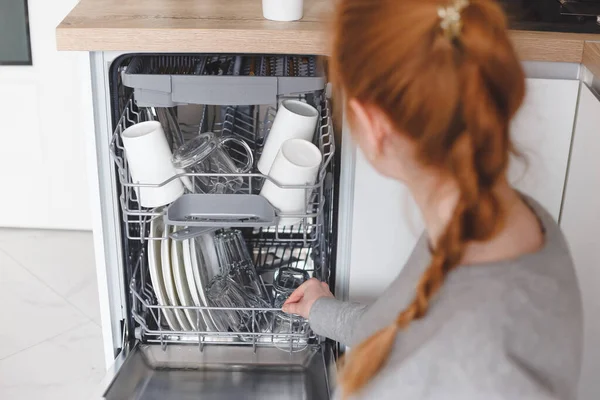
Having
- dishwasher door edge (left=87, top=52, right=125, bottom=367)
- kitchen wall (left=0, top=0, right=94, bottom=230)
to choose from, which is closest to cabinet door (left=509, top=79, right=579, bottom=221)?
dishwasher door edge (left=87, top=52, right=125, bottom=367)

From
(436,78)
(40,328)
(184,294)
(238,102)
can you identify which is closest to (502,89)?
(436,78)

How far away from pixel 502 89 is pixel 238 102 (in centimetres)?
72

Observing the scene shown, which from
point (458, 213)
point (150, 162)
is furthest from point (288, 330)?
point (458, 213)

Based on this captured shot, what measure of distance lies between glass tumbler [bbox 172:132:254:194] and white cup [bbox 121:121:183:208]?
30mm

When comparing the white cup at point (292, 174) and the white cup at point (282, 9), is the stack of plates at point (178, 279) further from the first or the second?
the white cup at point (282, 9)

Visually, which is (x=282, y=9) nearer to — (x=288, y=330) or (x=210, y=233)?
(x=210, y=233)

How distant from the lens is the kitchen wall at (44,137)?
245cm

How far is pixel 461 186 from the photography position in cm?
82

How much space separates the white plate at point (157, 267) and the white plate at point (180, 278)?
0.03 m

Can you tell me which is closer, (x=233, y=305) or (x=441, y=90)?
(x=441, y=90)

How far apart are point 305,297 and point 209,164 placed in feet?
1.07

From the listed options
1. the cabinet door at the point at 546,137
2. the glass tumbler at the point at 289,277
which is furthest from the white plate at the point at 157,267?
the cabinet door at the point at 546,137

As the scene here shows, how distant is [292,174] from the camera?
141 cm

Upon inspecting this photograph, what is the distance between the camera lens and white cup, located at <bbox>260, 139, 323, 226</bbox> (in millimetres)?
1414
